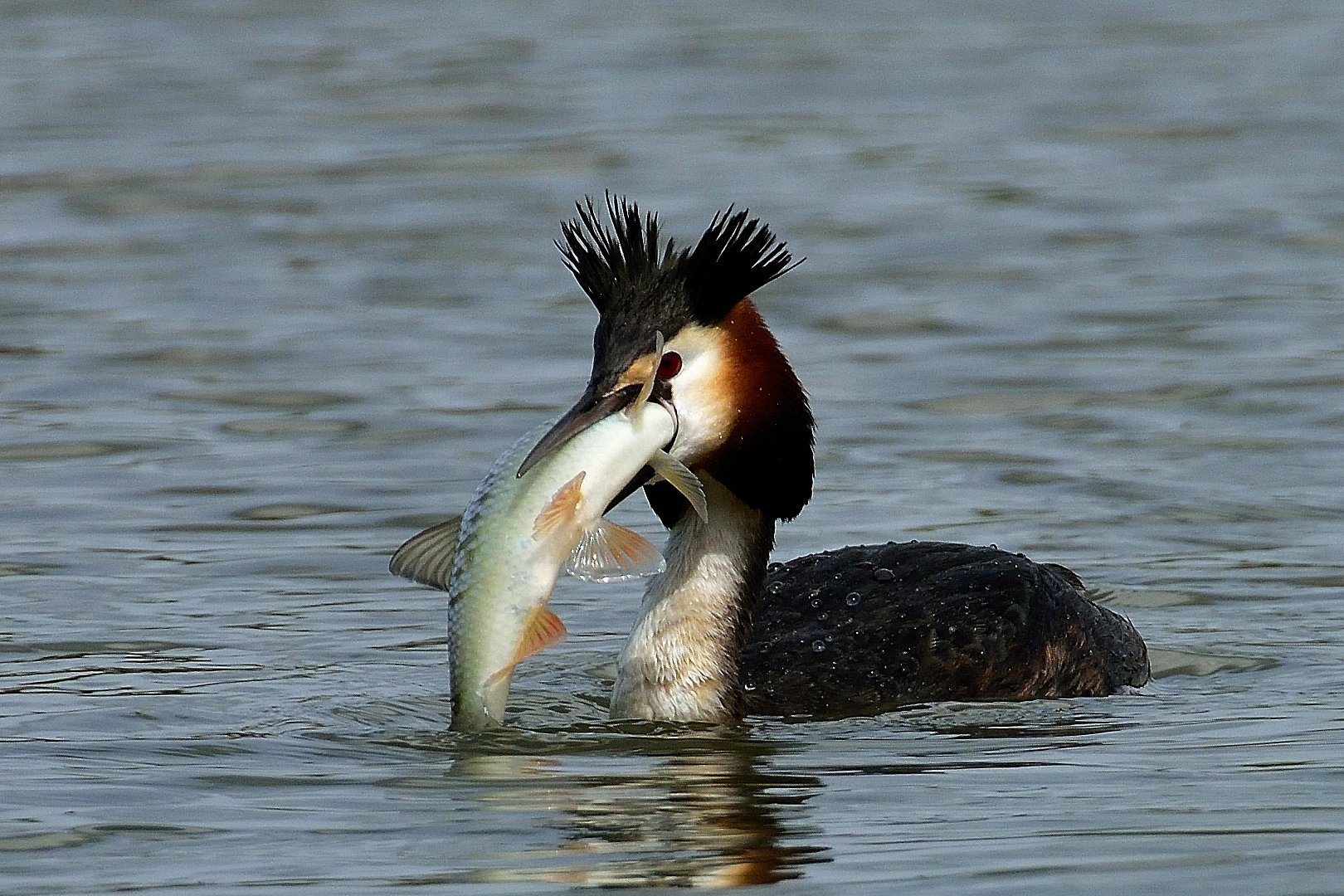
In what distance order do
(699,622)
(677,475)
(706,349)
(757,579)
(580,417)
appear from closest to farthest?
(580,417) → (677,475) → (706,349) → (699,622) → (757,579)

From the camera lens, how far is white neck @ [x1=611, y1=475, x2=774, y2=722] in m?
8.22

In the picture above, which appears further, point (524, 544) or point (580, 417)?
point (580, 417)

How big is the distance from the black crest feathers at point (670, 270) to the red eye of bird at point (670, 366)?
0.08 meters

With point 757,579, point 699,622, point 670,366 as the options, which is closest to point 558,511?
point 670,366

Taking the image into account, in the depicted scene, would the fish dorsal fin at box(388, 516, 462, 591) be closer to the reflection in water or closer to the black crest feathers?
the reflection in water

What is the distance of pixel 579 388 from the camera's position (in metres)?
13.7

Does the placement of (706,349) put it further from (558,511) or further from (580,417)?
(558,511)

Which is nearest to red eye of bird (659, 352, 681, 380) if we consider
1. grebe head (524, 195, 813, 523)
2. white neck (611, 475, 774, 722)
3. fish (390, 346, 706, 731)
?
grebe head (524, 195, 813, 523)

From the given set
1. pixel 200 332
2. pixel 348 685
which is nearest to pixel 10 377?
pixel 200 332

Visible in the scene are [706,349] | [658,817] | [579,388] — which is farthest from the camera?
[579,388]

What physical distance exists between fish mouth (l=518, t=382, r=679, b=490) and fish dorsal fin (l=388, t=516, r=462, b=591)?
40 centimetres

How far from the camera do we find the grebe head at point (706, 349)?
25.6 ft

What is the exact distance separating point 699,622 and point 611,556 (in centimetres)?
83

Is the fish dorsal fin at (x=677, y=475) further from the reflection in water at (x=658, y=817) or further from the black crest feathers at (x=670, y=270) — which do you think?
the reflection in water at (x=658, y=817)
